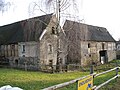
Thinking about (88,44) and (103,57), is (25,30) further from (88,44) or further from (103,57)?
(103,57)

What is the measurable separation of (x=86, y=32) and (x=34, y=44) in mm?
7580

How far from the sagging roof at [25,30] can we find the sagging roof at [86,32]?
3.19 m

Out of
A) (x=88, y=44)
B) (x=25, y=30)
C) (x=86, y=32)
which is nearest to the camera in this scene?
(x=86, y=32)

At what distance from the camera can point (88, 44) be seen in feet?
124

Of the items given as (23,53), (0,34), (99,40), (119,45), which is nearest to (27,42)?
(23,53)

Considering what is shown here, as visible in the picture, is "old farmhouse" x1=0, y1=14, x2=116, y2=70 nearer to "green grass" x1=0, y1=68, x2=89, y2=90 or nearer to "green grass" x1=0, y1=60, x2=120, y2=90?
"green grass" x1=0, y1=68, x2=89, y2=90

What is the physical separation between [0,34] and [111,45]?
2375cm

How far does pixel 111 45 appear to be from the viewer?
4544cm

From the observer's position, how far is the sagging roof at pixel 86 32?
25.1m

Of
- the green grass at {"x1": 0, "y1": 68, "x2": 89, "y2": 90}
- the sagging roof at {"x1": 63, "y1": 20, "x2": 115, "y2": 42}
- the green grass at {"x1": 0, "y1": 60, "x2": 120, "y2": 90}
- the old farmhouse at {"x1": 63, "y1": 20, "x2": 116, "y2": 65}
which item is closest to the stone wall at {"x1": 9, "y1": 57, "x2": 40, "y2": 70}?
the old farmhouse at {"x1": 63, "y1": 20, "x2": 116, "y2": 65}

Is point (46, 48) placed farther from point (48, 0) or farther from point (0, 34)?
point (0, 34)

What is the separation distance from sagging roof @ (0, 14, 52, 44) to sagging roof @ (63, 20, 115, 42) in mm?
3192

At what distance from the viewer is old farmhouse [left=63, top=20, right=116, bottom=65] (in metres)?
25.6

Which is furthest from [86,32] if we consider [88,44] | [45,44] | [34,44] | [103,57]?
[103,57]
